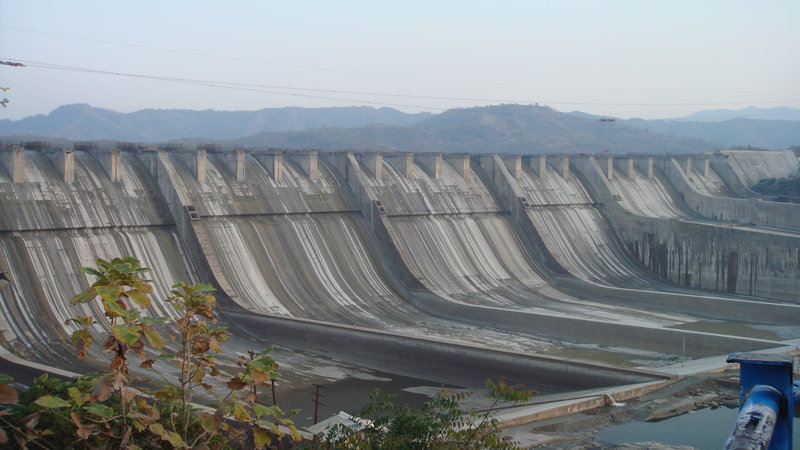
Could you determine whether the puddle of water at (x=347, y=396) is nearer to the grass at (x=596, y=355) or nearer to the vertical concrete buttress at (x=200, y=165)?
the grass at (x=596, y=355)

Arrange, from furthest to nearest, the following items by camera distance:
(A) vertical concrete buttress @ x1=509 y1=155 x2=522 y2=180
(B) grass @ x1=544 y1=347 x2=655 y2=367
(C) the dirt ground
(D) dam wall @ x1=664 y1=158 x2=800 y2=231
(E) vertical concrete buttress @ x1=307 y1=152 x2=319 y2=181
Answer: (D) dam wall @ x1=664 y1=158 x2=800 y2=231
(A) vertical concrete buttress @ x1=509 y1=155 x2=522 y2=180
(E) vertical concrete buttress @ x1=307 y1=152 x2=319 y2=181
(B) grass @ x1=544 y1=347 x2=655 y2=367
(C) the dirt ground

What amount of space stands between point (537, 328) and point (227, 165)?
1094 cm

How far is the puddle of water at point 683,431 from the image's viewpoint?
11.2m

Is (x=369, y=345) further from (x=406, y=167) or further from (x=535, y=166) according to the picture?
(x=535, y=166)

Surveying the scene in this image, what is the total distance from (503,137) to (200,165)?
2986 inches

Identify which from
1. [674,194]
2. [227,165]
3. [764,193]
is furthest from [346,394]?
[764,193]

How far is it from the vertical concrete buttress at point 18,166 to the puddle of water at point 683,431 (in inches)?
623

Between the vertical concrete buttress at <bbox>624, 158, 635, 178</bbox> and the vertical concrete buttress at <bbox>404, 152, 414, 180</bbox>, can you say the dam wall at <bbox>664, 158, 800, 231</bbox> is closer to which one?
the vertical concrete buttress at <bbox>624, 158, 635, 178</bbox>

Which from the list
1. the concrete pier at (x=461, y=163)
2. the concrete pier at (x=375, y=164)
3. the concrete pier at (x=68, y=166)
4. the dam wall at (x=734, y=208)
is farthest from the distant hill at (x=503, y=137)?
the concrete pier at (x=68, y=166)

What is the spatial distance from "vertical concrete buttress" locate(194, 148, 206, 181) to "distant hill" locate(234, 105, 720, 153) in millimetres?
59253

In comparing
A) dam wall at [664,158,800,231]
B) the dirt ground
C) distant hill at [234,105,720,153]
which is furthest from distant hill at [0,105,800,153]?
the dirt ground

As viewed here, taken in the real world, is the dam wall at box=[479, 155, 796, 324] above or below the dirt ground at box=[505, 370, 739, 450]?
above

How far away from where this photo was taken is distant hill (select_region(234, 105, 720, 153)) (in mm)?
89938

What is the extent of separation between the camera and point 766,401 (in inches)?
146
